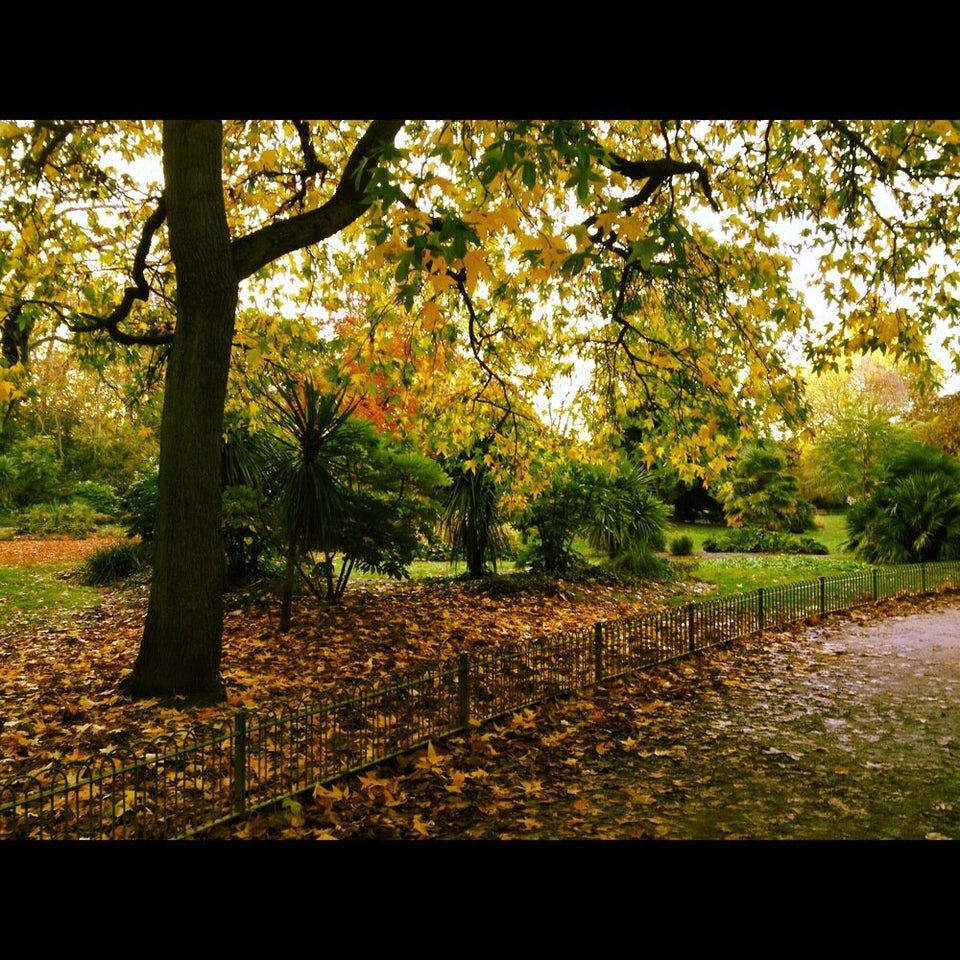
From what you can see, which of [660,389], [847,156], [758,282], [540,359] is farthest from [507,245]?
[847,156]

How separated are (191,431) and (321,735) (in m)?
3.17

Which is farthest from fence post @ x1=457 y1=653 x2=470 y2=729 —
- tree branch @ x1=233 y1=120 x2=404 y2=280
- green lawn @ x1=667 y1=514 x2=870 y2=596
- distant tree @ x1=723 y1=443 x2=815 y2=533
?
distant tree @ x1=723 y1=443 x2=815 y2=533

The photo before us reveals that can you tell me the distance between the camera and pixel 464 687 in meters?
6.43

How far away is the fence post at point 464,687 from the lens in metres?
6.43

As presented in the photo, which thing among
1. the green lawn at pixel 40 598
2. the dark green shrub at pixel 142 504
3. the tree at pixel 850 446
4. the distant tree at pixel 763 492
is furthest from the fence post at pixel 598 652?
the tree at pixel 850 446

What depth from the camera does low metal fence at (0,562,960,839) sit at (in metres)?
4.17

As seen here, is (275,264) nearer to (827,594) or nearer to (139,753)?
(139,753)

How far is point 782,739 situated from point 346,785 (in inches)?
150

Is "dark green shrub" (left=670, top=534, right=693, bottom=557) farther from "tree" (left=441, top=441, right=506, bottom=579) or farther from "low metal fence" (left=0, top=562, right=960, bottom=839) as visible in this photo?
"low metal fence" (left=0, top=562, right=960, bottom=839)

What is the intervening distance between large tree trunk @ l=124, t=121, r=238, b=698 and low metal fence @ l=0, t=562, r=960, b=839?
43.4 inches

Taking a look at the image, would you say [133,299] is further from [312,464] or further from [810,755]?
[810,755]

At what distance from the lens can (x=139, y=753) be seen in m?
5.26

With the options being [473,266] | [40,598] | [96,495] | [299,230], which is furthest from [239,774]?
[96,495]

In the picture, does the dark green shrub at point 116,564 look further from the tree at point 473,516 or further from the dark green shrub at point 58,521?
the dark green shrub at point 58,521
